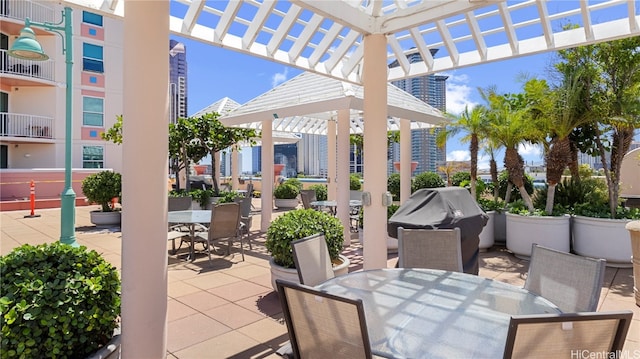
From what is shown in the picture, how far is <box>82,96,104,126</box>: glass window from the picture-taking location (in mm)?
17516

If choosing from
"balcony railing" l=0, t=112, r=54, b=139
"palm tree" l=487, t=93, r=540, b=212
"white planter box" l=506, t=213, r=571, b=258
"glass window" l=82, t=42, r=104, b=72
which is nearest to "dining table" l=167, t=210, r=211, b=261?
"white planter box" l=506, t=213, r=571, b=258

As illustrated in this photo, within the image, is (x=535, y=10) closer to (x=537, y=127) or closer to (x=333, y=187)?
(x=537, y=127)

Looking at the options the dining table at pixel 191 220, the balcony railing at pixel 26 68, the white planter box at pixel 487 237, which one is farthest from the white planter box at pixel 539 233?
the balcony railing at pixel 26 68

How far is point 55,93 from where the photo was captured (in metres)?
16.9

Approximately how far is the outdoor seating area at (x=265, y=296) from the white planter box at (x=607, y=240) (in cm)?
20

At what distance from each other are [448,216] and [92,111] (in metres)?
18.9

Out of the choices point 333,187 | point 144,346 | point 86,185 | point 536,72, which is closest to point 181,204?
point 86,185

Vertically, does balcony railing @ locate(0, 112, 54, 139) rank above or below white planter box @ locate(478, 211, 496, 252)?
above

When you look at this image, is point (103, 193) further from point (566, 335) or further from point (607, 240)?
point (607, 240)

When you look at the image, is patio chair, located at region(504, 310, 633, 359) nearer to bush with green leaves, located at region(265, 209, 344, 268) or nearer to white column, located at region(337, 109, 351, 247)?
bush with green leaves, located at region(265, 209, 344, 268)

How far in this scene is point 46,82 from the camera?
16.2m

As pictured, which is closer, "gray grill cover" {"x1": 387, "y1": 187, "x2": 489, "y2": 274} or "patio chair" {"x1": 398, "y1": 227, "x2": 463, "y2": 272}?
"patio chair" {"x1": 398, "y1": 227, "x2": 463, "y2": 272}

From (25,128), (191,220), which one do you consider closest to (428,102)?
(191,220)

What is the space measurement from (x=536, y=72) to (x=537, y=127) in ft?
4.15
